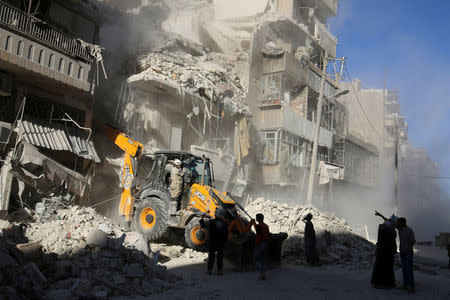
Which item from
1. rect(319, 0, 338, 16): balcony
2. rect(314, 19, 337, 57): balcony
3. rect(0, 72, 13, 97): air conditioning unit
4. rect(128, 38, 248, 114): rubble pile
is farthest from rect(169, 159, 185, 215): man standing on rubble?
rect(319, 0, 338, 16): balcony

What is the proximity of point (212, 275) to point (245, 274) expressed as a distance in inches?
35.1

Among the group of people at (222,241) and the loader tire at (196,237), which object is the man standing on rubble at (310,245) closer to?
the group of people at (222,241)

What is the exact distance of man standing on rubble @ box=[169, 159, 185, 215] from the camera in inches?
442

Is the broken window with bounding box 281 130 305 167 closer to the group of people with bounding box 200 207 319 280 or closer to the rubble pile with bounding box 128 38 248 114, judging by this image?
the rubble pile with bounding box 128 38 248 114

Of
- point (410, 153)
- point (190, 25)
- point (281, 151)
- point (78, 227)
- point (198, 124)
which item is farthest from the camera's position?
point (410, 153)

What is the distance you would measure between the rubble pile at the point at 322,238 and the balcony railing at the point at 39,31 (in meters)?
9.43

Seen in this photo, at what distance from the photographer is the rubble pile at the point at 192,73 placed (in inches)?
743

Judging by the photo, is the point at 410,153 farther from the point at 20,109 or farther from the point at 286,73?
the point at 20,109

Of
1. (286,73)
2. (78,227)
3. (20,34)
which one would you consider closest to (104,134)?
(20,34)

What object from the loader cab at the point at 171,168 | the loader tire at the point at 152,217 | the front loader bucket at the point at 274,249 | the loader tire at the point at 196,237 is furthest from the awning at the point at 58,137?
the front loader bucket at the point at 274,249

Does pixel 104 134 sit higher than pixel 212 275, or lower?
higher

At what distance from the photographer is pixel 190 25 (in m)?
27.6

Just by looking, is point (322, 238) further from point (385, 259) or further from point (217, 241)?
point (217, 241)

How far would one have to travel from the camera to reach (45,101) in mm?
14281
